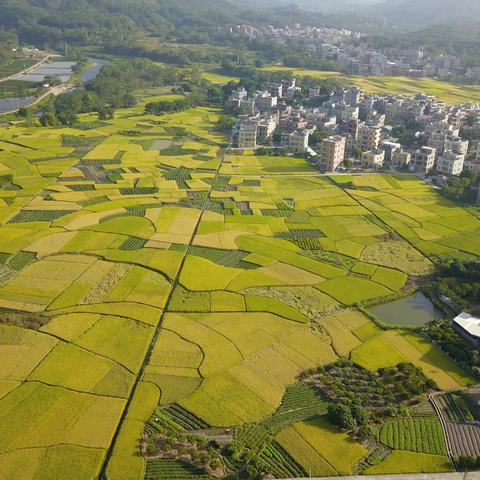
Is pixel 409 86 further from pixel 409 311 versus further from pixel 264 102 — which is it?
pixel 409 311

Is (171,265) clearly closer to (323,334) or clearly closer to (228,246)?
(228,246)

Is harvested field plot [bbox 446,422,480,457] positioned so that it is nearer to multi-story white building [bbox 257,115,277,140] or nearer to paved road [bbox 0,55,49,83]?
multi-story white building [bbox 257,115,277,140]

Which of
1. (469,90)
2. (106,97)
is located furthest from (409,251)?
(469,90)

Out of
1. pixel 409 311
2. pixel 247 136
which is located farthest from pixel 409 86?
pixel 409 311

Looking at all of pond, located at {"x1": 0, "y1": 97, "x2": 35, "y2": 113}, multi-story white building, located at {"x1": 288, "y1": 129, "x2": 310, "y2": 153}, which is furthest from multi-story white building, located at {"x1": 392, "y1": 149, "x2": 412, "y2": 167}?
pond, located at {"x1": 0, "y1": 97, "x2": 35, "y2": 113}

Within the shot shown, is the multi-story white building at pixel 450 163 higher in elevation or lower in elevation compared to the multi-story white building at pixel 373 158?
higher

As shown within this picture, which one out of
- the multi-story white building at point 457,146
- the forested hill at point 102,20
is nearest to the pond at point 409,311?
the multi-story white building at point 457,146

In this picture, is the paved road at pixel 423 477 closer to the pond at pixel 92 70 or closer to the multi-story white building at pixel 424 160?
the multi-story white building at pixel 424 160

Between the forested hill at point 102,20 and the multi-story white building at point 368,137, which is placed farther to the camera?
the forested hill at point 102,20
